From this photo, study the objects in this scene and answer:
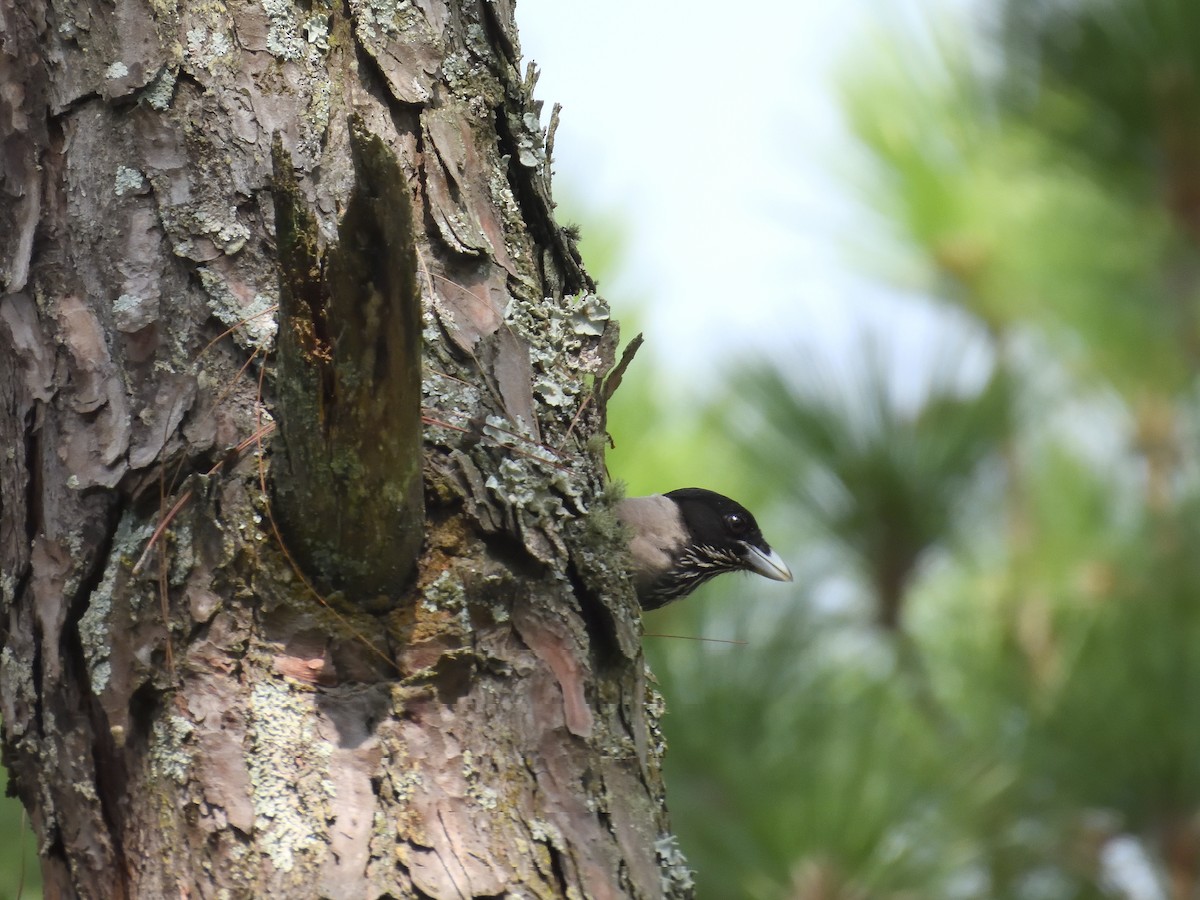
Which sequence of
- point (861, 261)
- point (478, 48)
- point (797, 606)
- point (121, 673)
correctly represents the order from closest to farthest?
1. point (121, 673)
2. point (478, 48)
3. point (797, 606)
4. point (861, 261)

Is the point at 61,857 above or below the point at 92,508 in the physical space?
below

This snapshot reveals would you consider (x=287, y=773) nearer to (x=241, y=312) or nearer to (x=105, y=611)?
(x=105, y=611)

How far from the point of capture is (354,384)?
1617mm

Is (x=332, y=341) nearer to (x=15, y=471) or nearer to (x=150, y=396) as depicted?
(x=150, y=396)

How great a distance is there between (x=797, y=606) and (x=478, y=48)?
11.0 feet

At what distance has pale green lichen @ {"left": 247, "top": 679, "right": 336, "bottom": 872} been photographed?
1.70 metres

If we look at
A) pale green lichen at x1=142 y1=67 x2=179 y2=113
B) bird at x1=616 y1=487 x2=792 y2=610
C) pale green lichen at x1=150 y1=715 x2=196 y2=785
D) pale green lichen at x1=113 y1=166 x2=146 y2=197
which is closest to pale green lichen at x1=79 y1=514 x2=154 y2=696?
pale green lichen at x1=150 y1=715 x2=196 y2=785

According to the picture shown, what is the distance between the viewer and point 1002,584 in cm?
585

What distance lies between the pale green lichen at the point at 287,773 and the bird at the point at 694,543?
198 cm

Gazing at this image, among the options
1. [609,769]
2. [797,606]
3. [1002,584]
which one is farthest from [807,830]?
[609,769]

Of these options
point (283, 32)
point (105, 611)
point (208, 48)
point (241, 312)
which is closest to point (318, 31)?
point (283, 32)

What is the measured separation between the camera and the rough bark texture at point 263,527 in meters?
1.76

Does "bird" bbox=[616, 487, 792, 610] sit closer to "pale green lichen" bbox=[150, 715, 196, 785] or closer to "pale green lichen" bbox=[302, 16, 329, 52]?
"pale green lichen" bbox=[302, 16, 329, 52]

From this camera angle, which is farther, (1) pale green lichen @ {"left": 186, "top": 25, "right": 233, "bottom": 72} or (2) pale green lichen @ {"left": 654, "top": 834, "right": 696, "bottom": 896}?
(1) pale green lichen @ {"left": 186, "top": 25, "right": 233, "bottom": 72}
